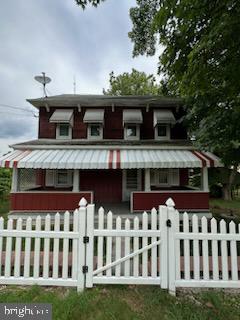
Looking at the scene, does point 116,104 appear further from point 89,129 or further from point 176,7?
point 176,7

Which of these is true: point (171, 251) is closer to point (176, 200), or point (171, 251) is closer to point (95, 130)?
point (176, 200)

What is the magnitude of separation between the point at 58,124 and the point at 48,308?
11.7 metres

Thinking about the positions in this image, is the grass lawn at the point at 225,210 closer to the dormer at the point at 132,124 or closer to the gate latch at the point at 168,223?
the dormer at the point at 132,124

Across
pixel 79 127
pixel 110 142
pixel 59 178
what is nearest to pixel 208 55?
pixel 110 142

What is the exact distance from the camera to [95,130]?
13.9 meters

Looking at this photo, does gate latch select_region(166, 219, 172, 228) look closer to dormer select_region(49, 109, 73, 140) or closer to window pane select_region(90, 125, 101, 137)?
window pane select_region(90, 125, 101, 137)

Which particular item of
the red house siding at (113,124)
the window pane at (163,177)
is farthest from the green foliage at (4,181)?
the window pane at (163,177)

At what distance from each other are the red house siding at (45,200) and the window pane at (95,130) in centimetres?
469

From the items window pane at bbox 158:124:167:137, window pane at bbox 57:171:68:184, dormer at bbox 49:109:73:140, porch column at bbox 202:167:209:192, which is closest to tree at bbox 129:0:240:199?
porch column at bbox 202:167:209:192

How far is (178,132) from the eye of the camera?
1392 centimetres

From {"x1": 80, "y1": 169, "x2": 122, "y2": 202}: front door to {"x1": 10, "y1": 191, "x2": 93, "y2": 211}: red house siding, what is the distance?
10.6ft

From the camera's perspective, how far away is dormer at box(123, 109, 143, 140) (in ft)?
43.4

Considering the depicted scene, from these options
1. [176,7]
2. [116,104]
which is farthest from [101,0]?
[116,104]

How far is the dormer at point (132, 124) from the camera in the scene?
1323 cm
